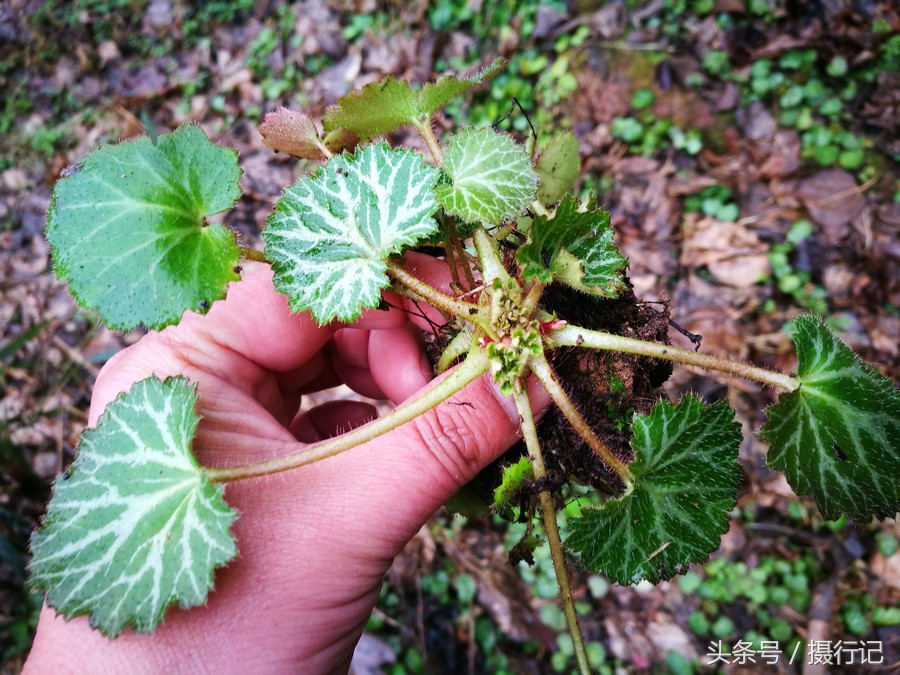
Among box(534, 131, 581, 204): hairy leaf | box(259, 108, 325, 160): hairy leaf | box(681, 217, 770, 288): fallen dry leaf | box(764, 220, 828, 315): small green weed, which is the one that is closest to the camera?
box(259, 108, 325, 160): hairy leaf

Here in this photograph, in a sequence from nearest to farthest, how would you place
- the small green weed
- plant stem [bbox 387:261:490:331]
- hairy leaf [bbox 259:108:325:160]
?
1. plant stem [bbox 387:261:490:331]
2. hairy leaf [bbox 259:108:325:160]
3. the small green weed

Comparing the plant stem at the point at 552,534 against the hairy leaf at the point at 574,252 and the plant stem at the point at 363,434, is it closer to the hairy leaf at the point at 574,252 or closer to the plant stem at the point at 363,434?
the plant stem at the point at 363,434

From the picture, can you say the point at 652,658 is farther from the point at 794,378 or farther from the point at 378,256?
the point at 378,256

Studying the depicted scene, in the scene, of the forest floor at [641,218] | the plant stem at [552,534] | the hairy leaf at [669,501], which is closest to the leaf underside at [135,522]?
the plant stem at [552,534]

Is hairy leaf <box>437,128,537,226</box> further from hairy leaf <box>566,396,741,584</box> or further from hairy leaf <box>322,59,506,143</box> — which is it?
hairy leaf <box>566,396,741,584</box>

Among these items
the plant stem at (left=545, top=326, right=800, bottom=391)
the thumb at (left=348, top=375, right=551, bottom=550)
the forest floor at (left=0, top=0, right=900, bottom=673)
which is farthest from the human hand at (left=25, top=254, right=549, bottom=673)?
the forest floor at (left=0, top=0, right=900, bottom=673)

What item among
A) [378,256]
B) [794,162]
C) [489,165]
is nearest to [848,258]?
[794,162]

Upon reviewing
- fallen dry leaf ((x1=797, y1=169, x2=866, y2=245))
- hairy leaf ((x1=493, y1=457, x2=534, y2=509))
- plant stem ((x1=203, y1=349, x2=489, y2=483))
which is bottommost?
fallen dry leaf ((x1=797, y1=169, x2=866, y2=245))
